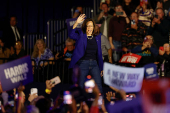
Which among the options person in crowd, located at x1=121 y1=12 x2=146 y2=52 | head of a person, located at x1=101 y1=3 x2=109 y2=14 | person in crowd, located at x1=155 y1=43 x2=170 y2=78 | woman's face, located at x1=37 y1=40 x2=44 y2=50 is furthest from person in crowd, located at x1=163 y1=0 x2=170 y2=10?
woman's face, located at x1=37 y1=40 x2=44 y2=50

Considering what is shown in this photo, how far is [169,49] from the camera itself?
31.4 ft

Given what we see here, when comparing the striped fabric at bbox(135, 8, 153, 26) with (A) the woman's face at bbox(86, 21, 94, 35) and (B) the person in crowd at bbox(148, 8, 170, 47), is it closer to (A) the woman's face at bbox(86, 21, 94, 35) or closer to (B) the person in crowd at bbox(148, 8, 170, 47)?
(B) the person in crowd at bbox(148, 8, 170, 47)

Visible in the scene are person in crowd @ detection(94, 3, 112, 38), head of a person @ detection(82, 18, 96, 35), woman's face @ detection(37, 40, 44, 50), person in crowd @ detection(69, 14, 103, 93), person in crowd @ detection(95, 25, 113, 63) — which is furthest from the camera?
person in crowd @ detection(94, 3, 112, 38)

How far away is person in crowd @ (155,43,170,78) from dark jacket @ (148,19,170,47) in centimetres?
84

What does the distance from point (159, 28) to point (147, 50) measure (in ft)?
3.99

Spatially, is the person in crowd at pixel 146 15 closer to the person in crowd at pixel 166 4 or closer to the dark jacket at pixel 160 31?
the dark jacket at pixel 160 31

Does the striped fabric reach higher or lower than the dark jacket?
higher

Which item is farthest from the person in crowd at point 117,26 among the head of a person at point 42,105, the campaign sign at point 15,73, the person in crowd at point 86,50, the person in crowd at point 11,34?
the head of a person at point 42,105

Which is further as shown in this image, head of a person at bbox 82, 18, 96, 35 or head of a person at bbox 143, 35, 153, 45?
head of a person at bbox 143, 35, 153, 45

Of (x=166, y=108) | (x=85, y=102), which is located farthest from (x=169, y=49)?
(x=166, y=108)

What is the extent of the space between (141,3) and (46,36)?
4.01 metres

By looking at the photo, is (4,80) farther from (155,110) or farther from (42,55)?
(42,55)

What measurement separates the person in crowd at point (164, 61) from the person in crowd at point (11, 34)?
16.7 ft

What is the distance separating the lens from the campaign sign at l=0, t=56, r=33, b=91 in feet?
15.0
